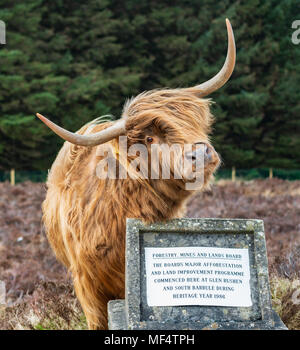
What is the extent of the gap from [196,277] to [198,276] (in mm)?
13

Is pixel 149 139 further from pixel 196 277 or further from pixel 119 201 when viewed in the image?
pixel 196 277

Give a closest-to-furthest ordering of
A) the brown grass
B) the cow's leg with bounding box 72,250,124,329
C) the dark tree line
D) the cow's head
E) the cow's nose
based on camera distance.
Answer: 1. the cow's nose
2. the cow's head
3. the cow's leg with bounding box 72,250,124,329
4. the brown grass
5. the dark tree line

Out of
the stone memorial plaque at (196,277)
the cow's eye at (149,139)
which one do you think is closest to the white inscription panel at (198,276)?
the stone memorial plaque at (196,277)

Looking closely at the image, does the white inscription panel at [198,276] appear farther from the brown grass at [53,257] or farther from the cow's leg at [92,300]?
the brown grass at [53,257]

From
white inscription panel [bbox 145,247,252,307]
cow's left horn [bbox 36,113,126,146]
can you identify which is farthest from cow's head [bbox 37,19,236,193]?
white inscription panel [bbox 145,247,252,307]

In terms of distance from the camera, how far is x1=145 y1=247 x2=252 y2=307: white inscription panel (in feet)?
9.25

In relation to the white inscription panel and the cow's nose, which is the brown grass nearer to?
the white inscription panel

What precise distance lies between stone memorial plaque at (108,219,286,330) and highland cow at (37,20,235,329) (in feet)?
0.87

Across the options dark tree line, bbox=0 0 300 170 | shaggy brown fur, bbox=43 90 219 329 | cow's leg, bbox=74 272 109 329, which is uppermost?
dark tree line, bbox=0 0 300 170

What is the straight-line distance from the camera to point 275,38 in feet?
84.7

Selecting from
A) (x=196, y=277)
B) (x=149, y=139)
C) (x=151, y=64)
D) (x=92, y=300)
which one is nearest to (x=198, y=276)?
(x=196, y=277)

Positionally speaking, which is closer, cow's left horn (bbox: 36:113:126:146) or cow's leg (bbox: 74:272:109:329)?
cow's left horn (bbox: 36:113:126:146)

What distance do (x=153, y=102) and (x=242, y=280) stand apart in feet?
4.45

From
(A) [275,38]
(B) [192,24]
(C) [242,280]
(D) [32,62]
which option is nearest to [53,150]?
(D) [32,62]
